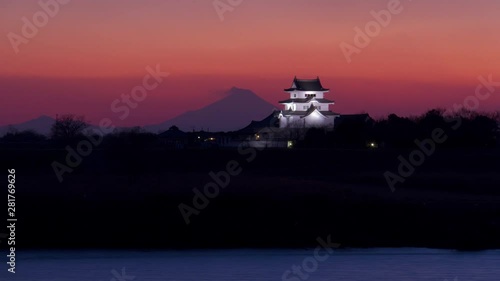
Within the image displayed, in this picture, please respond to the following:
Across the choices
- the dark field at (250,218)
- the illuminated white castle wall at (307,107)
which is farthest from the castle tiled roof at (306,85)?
the dark field at (250,218)

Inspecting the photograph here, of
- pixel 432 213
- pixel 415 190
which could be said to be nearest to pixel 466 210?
pixel 432 213

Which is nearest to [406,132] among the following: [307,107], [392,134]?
[392,134]

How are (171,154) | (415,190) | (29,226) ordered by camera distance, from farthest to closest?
(171,154) → (415,190) → (29,226)

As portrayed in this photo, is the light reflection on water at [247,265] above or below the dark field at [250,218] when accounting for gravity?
below

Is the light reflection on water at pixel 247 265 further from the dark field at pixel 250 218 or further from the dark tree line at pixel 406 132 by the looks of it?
the dark tree line at pixel 406 132

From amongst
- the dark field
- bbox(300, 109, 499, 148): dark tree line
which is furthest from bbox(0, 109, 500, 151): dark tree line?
the dark field

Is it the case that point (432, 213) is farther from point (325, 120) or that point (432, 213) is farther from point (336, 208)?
point (325, 120)

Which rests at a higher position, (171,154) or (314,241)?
(171,154)

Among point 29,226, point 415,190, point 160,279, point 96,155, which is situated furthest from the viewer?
point 96,155

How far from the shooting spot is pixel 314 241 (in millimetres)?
33688

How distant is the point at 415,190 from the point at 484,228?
10.9 meters

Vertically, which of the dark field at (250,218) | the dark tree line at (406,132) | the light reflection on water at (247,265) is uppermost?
the dark tree line at (406,132)

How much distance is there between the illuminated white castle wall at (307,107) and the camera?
3647 inches

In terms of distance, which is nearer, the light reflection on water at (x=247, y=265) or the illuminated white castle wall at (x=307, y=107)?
the light reflection on water at (x=247, y=265)
